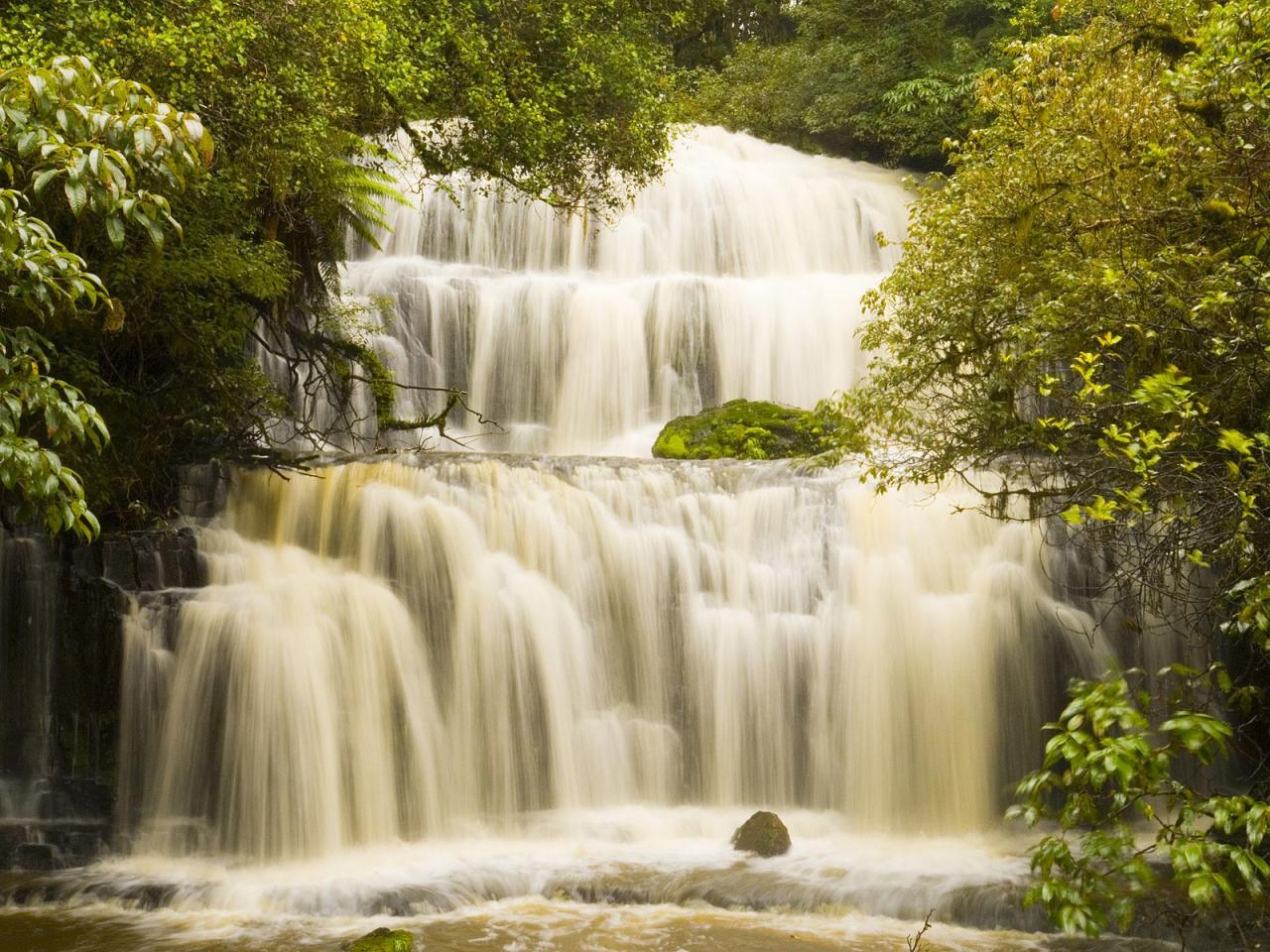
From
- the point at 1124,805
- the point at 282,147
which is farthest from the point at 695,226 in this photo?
the point at 1124,805

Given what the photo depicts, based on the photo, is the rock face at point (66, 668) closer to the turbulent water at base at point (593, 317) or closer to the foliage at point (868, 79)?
the turbulent water at base at point (593, 317)

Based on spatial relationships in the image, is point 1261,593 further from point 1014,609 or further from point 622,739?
point 622,739

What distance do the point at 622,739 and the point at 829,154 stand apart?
1816 centimetres

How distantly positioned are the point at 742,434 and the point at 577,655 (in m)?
4.31

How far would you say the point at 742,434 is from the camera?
1401cm

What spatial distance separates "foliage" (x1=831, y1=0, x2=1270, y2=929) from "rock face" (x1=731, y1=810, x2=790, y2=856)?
212cm

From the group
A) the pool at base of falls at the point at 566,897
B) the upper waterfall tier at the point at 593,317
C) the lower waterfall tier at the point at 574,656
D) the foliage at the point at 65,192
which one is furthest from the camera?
the upper waterfall tier at the point at 593,317

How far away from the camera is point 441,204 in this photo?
18594mm

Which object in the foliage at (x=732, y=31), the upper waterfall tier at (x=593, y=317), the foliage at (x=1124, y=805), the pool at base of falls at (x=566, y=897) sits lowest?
the pool at base of falls at (x=566, y=897)

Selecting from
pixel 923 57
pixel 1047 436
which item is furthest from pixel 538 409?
pixel 923 57

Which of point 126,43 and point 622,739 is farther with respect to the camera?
point 622,739

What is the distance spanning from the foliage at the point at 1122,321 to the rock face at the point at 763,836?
2.12 metres

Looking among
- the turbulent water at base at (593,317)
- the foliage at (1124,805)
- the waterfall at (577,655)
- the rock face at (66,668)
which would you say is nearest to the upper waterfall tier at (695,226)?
the turbulent water at base at (593,317)

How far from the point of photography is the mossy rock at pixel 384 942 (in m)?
7.02
